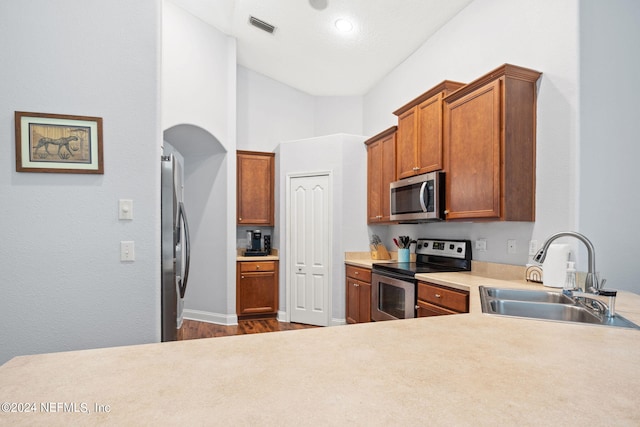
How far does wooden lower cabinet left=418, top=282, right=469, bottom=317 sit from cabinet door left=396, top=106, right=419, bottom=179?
1.17m

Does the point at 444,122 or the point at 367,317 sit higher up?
the point at 444,122

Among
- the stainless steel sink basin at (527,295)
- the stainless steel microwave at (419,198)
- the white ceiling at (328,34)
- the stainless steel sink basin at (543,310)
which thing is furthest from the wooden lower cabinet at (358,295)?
the white ceiling at (328,34)

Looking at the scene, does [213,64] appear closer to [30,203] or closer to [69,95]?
[69,95]

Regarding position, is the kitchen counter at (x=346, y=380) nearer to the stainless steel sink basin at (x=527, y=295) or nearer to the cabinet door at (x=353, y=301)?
the stainless steel sink basin at (x=527, y=295)

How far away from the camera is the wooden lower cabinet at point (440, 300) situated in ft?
7.52

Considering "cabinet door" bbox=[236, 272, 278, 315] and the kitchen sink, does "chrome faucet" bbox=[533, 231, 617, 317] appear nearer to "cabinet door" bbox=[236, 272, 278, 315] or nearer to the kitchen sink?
the kitchen sink

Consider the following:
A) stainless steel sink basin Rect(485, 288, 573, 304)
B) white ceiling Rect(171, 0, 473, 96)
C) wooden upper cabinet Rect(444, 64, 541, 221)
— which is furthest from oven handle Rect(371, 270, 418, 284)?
white ceiling Rect(171, 0, 473, 96)

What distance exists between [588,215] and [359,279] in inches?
90.4

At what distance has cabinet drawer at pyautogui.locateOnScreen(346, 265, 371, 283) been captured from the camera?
12.7ft

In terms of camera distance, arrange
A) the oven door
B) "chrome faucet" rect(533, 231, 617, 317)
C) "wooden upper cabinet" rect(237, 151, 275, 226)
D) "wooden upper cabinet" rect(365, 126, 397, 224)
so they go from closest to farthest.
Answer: "chrome faucet" rect(533, 231, 617, 317) < the oven door < "wooden upper cabinet" rect(365, 126, 397, 224) < "wooden upper cabinet" rect(237, 151, 275, 226)

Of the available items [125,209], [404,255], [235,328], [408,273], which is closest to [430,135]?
[408,273]

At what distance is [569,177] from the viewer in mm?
2246

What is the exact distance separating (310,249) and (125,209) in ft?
8.74

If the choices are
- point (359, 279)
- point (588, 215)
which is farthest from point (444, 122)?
point (359, 279)
